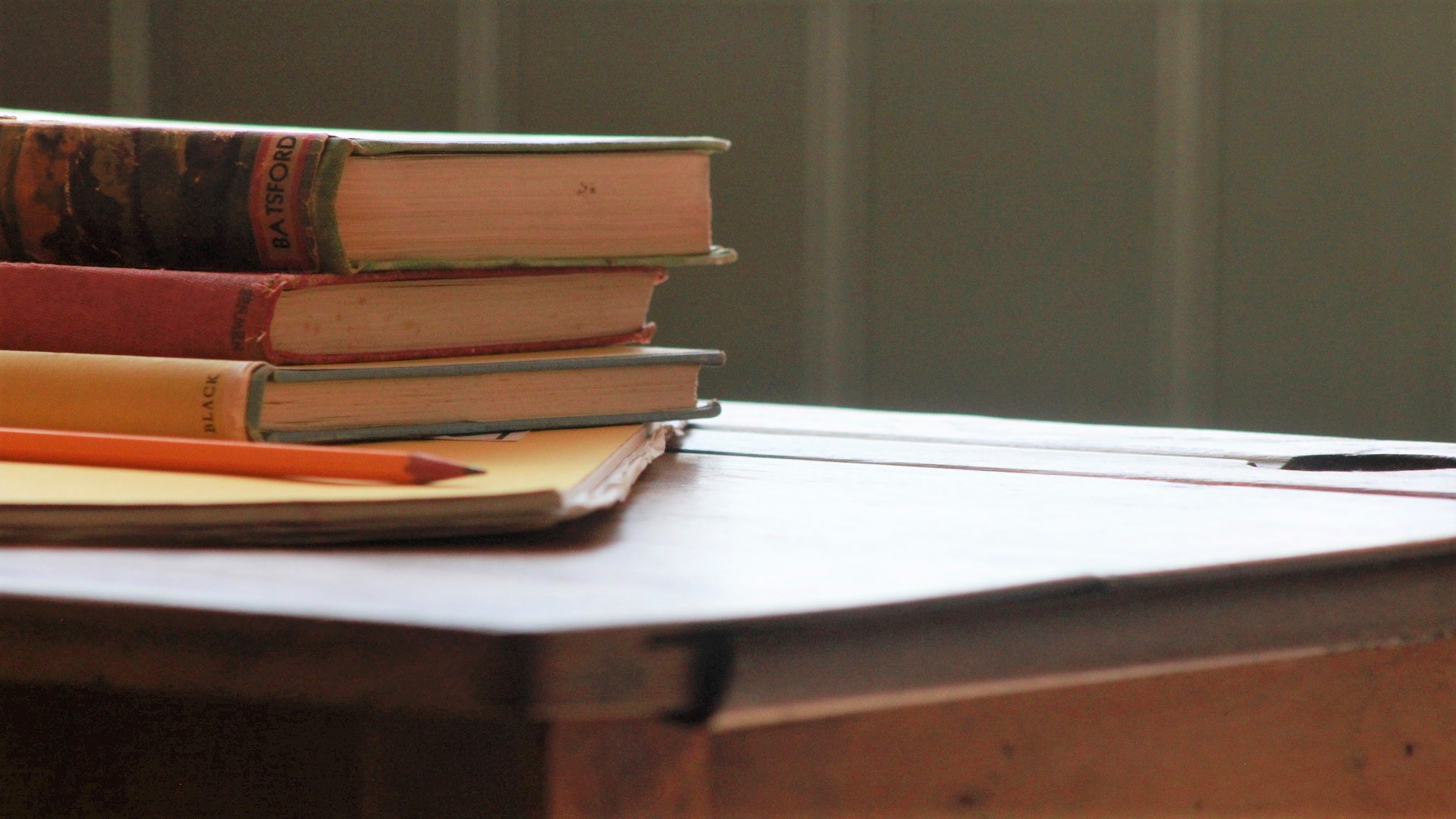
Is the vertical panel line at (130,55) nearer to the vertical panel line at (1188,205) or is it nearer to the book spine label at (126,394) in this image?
the vertical panel line at (1188,205)

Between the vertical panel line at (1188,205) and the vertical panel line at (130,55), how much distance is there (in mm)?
2422

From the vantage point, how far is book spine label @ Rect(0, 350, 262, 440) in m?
0.59

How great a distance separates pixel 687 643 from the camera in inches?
14.6

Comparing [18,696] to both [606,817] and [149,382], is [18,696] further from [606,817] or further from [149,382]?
[606,817]

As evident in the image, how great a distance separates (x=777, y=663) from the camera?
0.38m

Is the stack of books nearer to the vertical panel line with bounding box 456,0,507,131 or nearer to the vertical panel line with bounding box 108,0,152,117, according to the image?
the vertical panel line with bounding box 456,0,507,131

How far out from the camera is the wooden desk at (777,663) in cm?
38

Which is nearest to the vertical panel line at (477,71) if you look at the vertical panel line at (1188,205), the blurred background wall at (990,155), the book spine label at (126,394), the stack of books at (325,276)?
the blurred background wall at (990,155)

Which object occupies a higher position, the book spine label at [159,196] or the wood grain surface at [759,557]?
the book spine label at [159,196]

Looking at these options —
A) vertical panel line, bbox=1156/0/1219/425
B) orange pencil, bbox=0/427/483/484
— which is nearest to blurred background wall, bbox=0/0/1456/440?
vertical panel line, bbox=1156/0/1219/425

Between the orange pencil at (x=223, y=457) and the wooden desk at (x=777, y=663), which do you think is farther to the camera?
the orange pencil at (x=223, y=457)

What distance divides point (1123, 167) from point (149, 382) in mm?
2929

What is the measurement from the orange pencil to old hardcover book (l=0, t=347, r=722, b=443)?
0.03 metres

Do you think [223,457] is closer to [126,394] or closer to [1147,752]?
[126,394]
